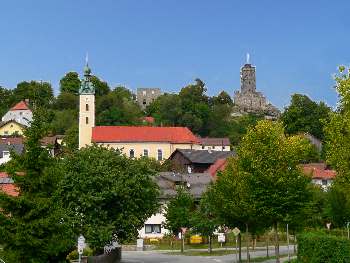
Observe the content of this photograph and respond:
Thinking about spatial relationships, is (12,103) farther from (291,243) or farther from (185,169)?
(291,243)

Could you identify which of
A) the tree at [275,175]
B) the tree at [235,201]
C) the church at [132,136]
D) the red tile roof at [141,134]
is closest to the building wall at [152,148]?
the church at [132,136]

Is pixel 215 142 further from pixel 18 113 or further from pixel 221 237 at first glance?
pixel 221 237

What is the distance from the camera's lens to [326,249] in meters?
29.8

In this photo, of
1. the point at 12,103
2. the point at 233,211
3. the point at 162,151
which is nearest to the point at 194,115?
the point at 162,151

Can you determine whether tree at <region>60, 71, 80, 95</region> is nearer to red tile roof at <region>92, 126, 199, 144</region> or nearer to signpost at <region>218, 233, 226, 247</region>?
red tile roof at <region>92, 126, 199, 144</region>

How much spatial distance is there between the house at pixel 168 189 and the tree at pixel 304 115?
4512 centimetres

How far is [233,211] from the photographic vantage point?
4562cm

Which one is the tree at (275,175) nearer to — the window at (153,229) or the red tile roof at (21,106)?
the window at (153,229)

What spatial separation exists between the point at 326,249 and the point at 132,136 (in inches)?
4111

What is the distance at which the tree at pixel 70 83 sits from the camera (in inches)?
7200

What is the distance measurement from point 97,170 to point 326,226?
32.4 metres

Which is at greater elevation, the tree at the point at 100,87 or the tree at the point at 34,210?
the tree at the point at 100,87

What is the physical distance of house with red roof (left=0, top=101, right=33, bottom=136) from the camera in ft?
476

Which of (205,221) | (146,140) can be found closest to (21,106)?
(146,140)
